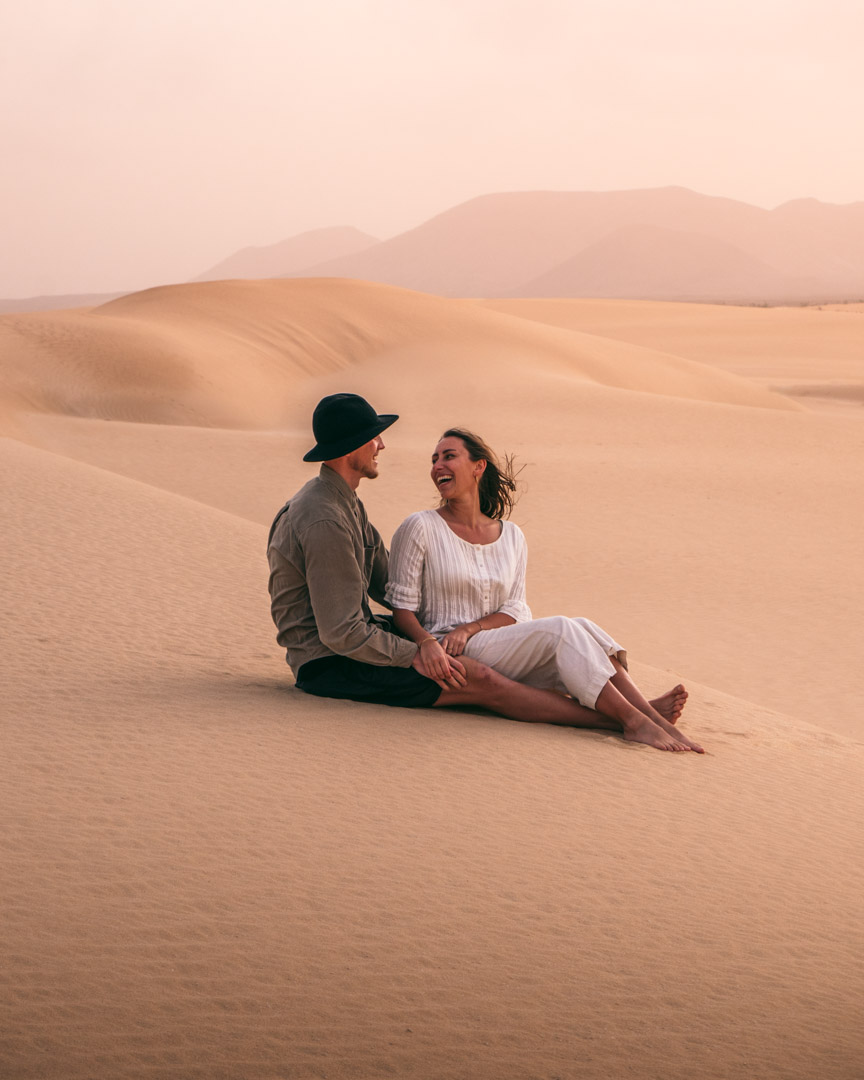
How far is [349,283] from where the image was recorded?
1293 inches

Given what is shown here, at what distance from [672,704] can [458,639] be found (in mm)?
1021

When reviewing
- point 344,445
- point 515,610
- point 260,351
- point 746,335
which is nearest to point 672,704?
point 515,610

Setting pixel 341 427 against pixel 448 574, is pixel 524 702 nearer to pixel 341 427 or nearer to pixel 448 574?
pixel 448 574

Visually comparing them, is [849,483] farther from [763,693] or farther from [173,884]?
[173,884]

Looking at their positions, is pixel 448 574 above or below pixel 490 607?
above

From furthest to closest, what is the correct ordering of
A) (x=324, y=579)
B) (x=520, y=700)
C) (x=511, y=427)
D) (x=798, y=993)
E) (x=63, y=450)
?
(x=511, y=427) → (x=63, y=450) → (x=520, y=700) → (x=324, y=579) → (x=798, y=993)

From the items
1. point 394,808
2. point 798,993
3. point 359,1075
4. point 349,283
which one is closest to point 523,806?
point 394,808

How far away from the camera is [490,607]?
511 centimetres

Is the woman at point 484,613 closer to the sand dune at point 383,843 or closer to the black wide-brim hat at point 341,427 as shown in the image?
the sand dune at point 383,843

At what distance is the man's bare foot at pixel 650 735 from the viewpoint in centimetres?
502

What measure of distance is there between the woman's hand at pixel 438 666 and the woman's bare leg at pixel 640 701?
26.0 inches

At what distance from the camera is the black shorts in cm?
502

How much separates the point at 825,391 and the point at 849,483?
17321 mm

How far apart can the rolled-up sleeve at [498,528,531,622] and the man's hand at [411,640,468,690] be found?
0.35 m
